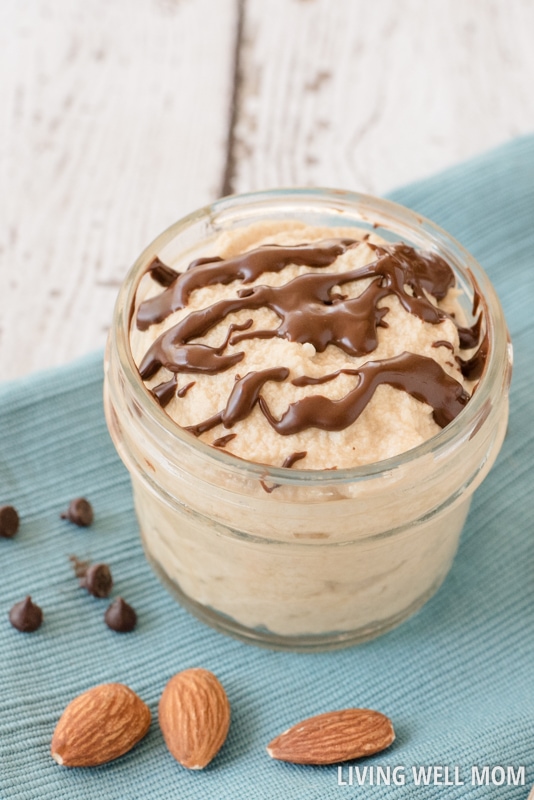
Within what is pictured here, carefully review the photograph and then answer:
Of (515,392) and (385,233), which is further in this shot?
(515,392)

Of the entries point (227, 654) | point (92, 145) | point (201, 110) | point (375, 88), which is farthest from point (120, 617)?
point (375, 88)

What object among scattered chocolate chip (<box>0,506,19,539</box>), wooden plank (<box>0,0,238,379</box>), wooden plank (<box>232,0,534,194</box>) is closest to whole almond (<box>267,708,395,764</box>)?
scattered chocolate chip (<box>0,506,19,539</box>)

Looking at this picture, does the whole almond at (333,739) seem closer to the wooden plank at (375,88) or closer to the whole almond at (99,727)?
the whole almond at (99,727)

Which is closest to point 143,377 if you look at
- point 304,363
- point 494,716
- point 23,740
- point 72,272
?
point 304,363

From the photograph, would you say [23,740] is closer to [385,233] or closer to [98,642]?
[98,642]

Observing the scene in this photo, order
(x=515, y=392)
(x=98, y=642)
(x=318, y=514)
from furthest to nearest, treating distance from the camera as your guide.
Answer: (x=515, y=392)
(x=98, y=642)
(x=318, y=514)

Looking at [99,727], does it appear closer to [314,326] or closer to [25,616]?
[25,616]

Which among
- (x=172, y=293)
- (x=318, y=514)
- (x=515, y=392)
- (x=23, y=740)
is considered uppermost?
(x=172, y=293)
